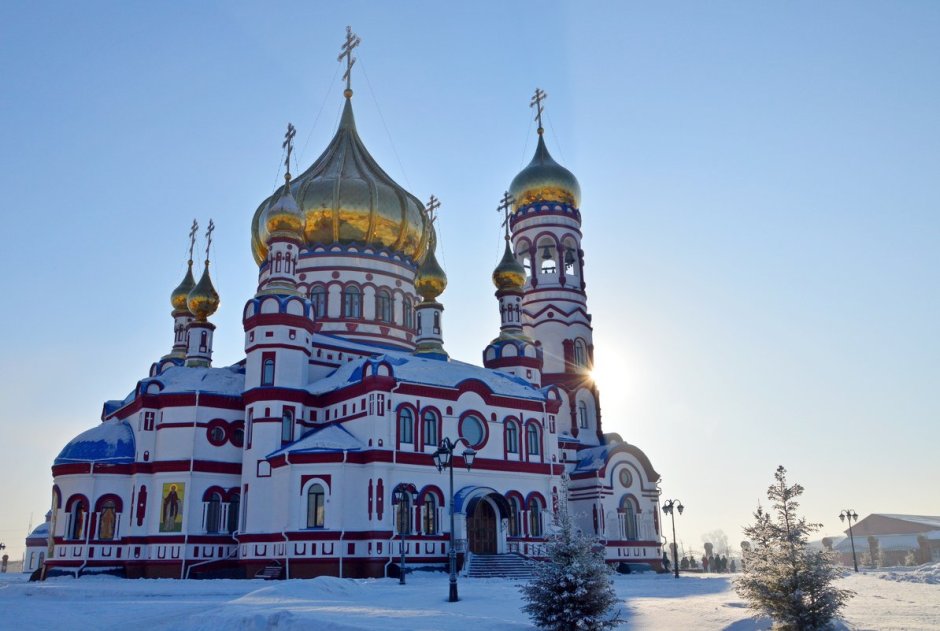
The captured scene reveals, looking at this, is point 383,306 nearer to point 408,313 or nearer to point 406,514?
point 408,313

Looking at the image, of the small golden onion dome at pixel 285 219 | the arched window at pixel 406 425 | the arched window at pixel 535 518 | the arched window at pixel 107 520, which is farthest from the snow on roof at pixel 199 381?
the arched window at pixel 535 518

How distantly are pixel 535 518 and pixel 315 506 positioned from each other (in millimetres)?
8658

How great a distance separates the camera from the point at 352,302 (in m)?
36.0

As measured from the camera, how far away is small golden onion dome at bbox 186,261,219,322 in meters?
36.4

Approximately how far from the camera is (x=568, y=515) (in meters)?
11.1

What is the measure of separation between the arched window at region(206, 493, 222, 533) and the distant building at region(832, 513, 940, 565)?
45.5 metres

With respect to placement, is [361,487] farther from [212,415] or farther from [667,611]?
[667,611]

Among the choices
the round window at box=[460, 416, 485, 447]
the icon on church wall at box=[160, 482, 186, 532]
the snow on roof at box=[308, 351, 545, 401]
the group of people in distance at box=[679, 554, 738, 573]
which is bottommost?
the group of people in distance at box=[679, 554, 738, 573]

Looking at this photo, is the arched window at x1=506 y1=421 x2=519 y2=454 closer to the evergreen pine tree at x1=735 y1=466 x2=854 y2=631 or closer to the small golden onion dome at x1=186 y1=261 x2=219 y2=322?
the small golden onion dome at x1=186 y1=261 x2=219 y2=322

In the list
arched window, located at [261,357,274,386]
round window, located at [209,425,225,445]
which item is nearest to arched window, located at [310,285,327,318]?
arched window, located at [261,357,274,386]

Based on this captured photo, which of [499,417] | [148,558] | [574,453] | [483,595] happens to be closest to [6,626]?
[483,595]

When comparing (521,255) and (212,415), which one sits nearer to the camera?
(212,415)

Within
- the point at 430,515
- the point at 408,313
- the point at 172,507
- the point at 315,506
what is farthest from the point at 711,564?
the point at 172,507

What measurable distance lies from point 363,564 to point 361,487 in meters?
2.46
